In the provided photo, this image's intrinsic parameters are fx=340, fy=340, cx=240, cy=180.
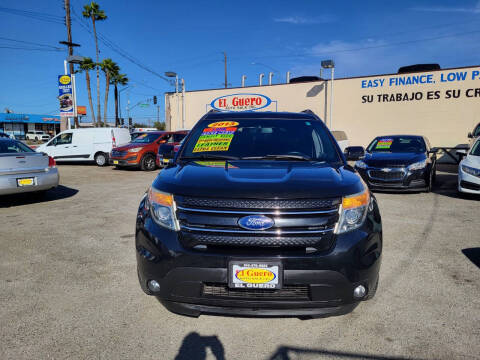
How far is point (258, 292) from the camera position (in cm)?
215

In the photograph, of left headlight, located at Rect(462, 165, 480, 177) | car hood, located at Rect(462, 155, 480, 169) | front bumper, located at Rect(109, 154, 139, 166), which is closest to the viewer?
left headlight, located at Rect(462, 165, 480, 177)

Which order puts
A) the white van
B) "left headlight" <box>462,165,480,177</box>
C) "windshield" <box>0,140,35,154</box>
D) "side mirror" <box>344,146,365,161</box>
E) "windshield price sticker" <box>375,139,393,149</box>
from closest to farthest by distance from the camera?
"side mirror" <box>344,146,365,161</box> < "windshield" <box>0,140,35,154</box> < "left headlight" <box>462,165,480,177</box> < "windshield price sticker" <box>375,139,393,149</box> < the white van

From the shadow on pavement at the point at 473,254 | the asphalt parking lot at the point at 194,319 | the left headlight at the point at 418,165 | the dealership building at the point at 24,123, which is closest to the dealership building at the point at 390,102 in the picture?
the left headlight at the point at 418,165

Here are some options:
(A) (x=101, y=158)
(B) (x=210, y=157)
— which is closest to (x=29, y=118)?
(A) (x=101, y=158)

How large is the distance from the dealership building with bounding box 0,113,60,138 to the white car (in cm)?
6583

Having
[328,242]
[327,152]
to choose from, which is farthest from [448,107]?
[328,242]

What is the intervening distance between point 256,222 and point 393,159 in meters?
7.28

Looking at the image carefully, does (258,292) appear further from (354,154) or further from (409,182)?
(409,182)

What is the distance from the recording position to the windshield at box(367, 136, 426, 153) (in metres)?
9.39

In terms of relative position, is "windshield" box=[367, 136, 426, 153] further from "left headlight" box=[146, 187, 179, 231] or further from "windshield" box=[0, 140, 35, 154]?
"windshield" box=[0, 140, 35, 154]

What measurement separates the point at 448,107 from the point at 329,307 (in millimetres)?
20270

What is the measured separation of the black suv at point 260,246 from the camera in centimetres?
211

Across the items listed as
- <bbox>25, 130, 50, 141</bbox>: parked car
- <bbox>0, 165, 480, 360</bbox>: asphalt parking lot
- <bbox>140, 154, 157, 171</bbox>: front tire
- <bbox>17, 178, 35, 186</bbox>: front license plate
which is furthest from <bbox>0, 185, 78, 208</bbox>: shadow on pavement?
<bbox>25, 130, 50, 141</bbox>: parked car

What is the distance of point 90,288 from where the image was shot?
127 inches
